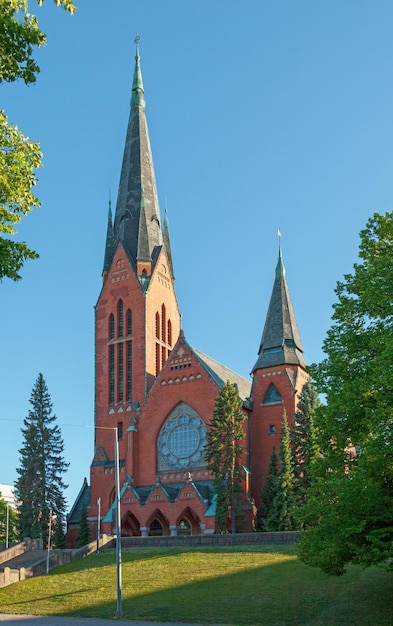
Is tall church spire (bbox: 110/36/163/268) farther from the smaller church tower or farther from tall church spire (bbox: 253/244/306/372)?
the smaller church tower

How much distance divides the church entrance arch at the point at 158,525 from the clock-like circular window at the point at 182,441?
3810 mm

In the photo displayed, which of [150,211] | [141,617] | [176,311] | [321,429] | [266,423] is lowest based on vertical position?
[141,617]

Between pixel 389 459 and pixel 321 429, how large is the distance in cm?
281

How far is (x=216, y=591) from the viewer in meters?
28.7

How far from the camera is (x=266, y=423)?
171 ft

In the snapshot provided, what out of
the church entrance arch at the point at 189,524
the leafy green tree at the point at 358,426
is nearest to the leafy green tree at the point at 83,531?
the church entrance arch at the point at 189,524

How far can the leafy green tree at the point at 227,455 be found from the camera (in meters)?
45.9

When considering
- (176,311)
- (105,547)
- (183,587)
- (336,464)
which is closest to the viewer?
(336,464)

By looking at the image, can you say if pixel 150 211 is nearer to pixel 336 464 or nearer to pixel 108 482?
pixel 108 482

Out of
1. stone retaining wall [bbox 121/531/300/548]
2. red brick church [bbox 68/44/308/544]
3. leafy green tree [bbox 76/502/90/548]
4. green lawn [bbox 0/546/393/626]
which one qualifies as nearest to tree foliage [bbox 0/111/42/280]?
green lawn [bbox 0/546/393/626]

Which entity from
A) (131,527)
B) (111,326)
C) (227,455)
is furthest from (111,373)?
(227,455)

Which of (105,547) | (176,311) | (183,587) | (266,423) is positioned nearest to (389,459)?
(183,587)

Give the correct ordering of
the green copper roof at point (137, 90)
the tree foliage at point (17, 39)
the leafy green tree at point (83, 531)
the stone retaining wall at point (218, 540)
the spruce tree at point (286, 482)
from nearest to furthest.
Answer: the tree foliage at point (17, 39) → the stone retaining wall at point (218, 540) → the spruce tree at point (286, 482) → the leafy green tree at point (83, 531) → the green copper roof at point (137, 90)

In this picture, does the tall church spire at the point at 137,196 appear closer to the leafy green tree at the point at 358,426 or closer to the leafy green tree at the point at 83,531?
the leafy green tree at the point at 83,531
